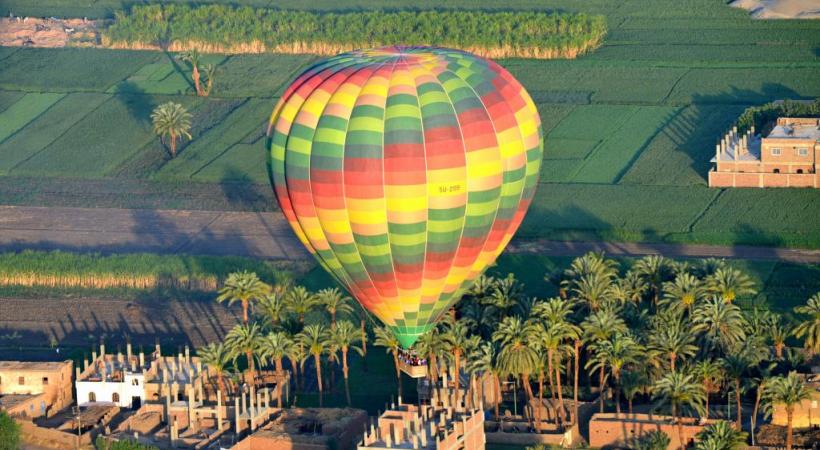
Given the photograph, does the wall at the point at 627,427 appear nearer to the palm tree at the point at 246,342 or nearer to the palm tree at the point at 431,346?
the palm tree at the point at 431,346

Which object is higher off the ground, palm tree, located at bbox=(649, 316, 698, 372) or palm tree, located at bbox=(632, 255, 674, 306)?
palm tree, located at bbox=(632, 255, 674, 306)

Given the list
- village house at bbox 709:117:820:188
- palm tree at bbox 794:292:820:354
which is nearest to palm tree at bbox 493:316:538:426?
palm tree at bbox 794:292:820:354

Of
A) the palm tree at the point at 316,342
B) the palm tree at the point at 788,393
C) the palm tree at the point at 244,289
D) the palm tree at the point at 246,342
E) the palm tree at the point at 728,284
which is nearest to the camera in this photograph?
the palm tree at the point at 788,393

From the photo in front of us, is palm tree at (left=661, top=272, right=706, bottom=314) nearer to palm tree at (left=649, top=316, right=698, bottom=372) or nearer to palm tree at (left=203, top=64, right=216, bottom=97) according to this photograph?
palm tree at (left=649, top=316, right=698, bottom=372)

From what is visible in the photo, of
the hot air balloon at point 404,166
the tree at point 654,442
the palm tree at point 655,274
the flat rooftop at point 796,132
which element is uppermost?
the flat rooftop at point 796,132

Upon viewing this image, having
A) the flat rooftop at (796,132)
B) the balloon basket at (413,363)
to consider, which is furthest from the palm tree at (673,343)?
the flat rooftop at (796,132)

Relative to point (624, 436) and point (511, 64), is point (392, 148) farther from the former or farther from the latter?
point (511, 64)
